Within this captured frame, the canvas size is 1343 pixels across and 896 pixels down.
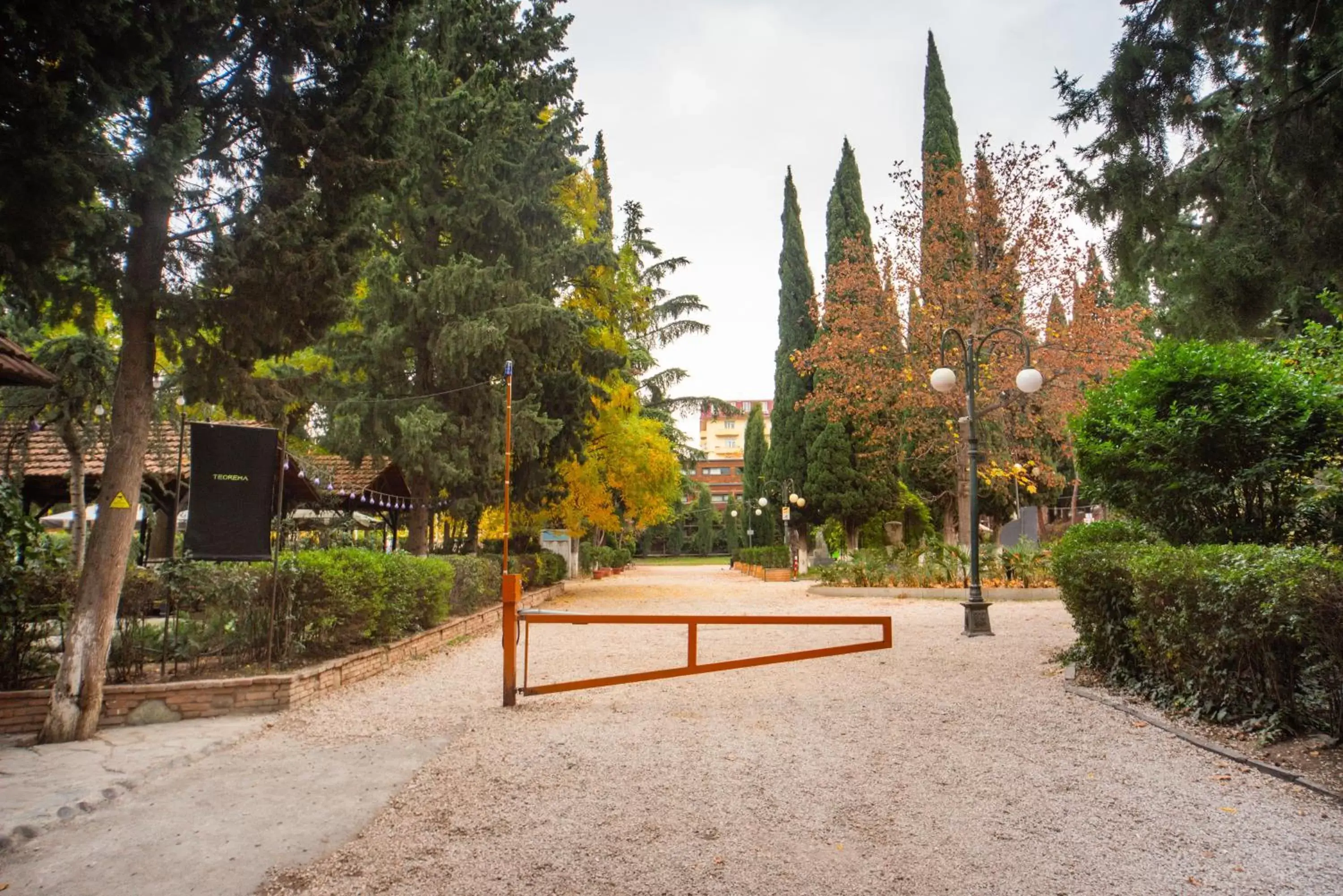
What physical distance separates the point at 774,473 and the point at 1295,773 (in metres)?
28.7

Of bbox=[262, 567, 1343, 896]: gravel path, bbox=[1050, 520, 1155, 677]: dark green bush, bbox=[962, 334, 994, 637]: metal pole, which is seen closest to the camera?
bbox=[262, 567, 1343, 896]: gravel path

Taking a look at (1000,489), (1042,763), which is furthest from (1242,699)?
(1000,489)

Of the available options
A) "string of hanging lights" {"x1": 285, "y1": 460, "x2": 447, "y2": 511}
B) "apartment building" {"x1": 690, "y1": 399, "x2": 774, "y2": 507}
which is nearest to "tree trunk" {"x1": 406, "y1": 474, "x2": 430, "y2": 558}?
"string of hanging lights" {"x1": 285, "y1": 460, "x2": 447, "y2": 511}

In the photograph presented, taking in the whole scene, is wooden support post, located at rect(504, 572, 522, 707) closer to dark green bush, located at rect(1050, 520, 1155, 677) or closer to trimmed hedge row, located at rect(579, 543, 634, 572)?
dark green bush, located at rect(1050, 520, 1155, 677)

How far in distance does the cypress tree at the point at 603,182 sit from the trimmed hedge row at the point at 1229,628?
19891 millimetres

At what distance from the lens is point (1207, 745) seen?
16.9ft

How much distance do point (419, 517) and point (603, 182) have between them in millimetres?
18963

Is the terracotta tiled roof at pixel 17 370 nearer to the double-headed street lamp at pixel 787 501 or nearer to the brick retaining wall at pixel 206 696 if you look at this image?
the brick retaining wall at pixel 206 696

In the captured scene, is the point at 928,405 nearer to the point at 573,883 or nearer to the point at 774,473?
the point at 774,473

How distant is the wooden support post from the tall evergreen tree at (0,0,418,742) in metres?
2.79

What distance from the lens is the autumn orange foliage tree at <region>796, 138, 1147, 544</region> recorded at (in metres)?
20.3

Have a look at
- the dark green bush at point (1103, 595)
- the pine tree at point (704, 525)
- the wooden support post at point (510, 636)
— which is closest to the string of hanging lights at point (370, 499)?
the wooden support post at point (510, 636)

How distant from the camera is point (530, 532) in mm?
21828

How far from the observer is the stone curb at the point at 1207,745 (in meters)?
4.29
